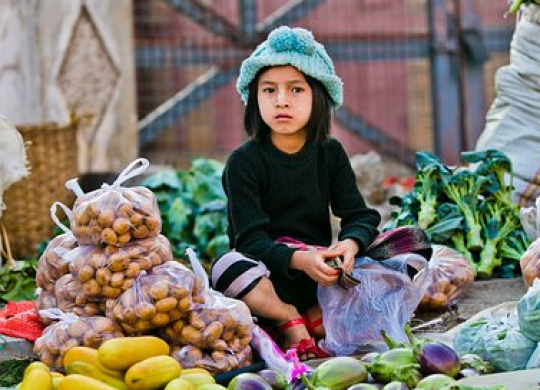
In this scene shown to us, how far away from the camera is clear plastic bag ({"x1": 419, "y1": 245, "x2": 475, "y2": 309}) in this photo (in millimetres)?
5047

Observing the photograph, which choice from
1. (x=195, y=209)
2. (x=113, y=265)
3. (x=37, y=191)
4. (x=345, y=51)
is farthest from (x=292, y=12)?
(x=113, y=265)

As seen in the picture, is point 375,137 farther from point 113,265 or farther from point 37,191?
point 113,265

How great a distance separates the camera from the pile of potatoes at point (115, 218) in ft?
13.3

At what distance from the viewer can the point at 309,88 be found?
184 inches

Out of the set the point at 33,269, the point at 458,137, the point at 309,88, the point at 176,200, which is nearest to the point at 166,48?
the point at 458,137

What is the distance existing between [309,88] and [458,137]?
7451mm

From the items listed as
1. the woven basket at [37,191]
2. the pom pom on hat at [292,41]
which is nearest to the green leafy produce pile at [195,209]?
the woven basket at [37,191]

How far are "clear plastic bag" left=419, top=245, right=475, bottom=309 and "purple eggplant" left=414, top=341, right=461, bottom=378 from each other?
49.1 inches

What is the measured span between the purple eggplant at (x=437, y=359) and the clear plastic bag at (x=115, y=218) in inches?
39.8

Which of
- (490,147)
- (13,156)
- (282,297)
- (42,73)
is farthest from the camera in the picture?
(42,73)

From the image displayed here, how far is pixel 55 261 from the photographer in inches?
172

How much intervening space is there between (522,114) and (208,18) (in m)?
6.22

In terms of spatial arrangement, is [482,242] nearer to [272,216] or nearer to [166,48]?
[272,216]

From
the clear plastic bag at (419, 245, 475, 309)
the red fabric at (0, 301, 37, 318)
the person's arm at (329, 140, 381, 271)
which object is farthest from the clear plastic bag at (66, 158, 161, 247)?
the clear plastic bag at (419, 245, 475, 309)
